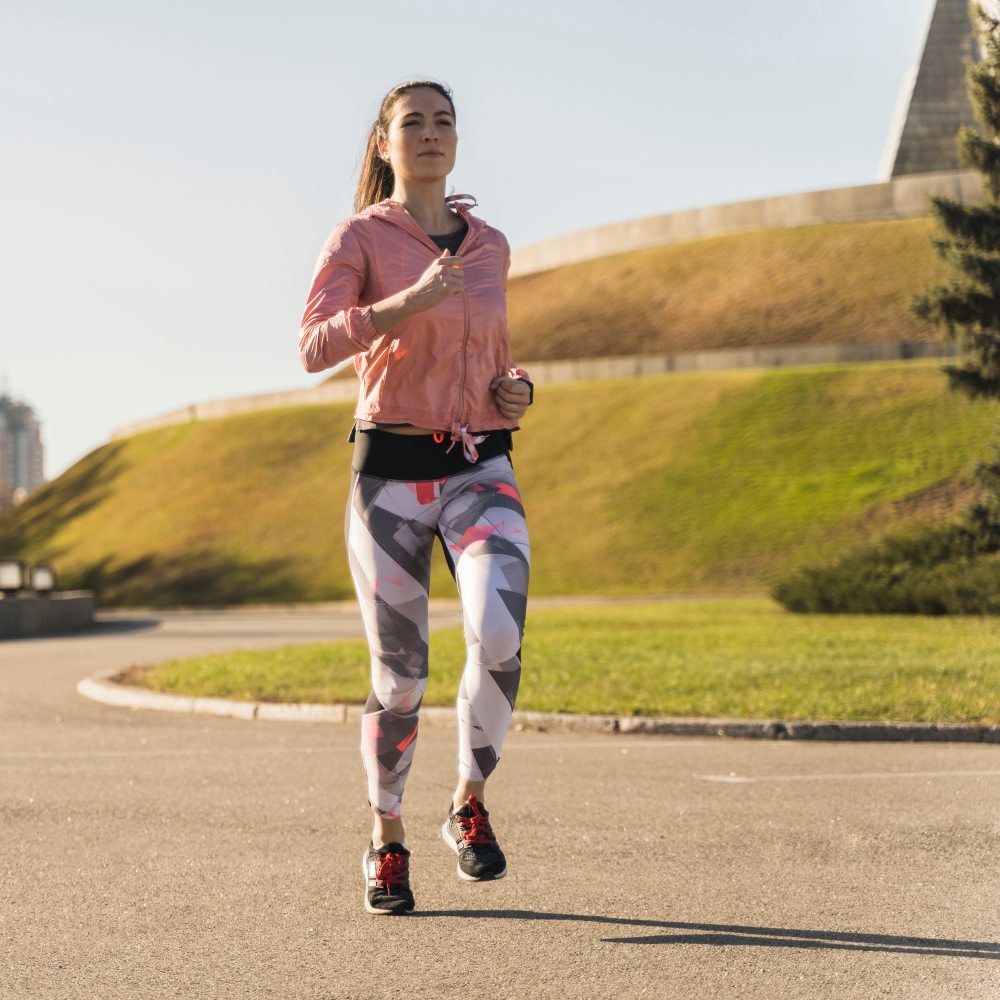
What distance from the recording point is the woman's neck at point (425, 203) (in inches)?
153

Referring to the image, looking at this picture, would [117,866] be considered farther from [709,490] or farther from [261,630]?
[709,490]

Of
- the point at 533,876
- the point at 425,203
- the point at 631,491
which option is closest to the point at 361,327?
the point at 425,203

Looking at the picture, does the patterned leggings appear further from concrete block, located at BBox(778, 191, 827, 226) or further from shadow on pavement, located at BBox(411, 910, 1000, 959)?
concrete block, located at BBox(778, 191, 827, 226)

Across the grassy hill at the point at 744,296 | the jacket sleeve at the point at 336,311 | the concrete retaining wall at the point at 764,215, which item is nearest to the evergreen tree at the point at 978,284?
→ the jacket sleeve at the point at 336,311

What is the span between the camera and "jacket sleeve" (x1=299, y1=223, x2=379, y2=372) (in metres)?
3.47

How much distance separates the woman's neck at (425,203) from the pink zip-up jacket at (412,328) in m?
0.09

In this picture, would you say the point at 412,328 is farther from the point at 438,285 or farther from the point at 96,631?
the point at 96,631

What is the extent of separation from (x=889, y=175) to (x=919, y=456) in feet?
85.7

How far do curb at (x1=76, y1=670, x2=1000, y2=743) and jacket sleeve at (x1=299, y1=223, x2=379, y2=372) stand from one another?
17.1 feet

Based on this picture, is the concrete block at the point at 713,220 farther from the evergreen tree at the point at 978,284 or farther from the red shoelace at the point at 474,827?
the red shoelace at the point at 474,827

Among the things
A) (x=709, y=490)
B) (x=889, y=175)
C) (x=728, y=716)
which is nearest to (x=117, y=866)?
(x=728, y=716)

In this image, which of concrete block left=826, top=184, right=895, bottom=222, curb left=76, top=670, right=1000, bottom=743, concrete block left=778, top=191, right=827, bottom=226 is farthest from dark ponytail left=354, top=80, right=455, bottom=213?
concrete block left=778, top=191, right=827, bottom=226

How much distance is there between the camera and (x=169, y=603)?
33.9 m

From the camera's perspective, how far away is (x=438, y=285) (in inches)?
134
